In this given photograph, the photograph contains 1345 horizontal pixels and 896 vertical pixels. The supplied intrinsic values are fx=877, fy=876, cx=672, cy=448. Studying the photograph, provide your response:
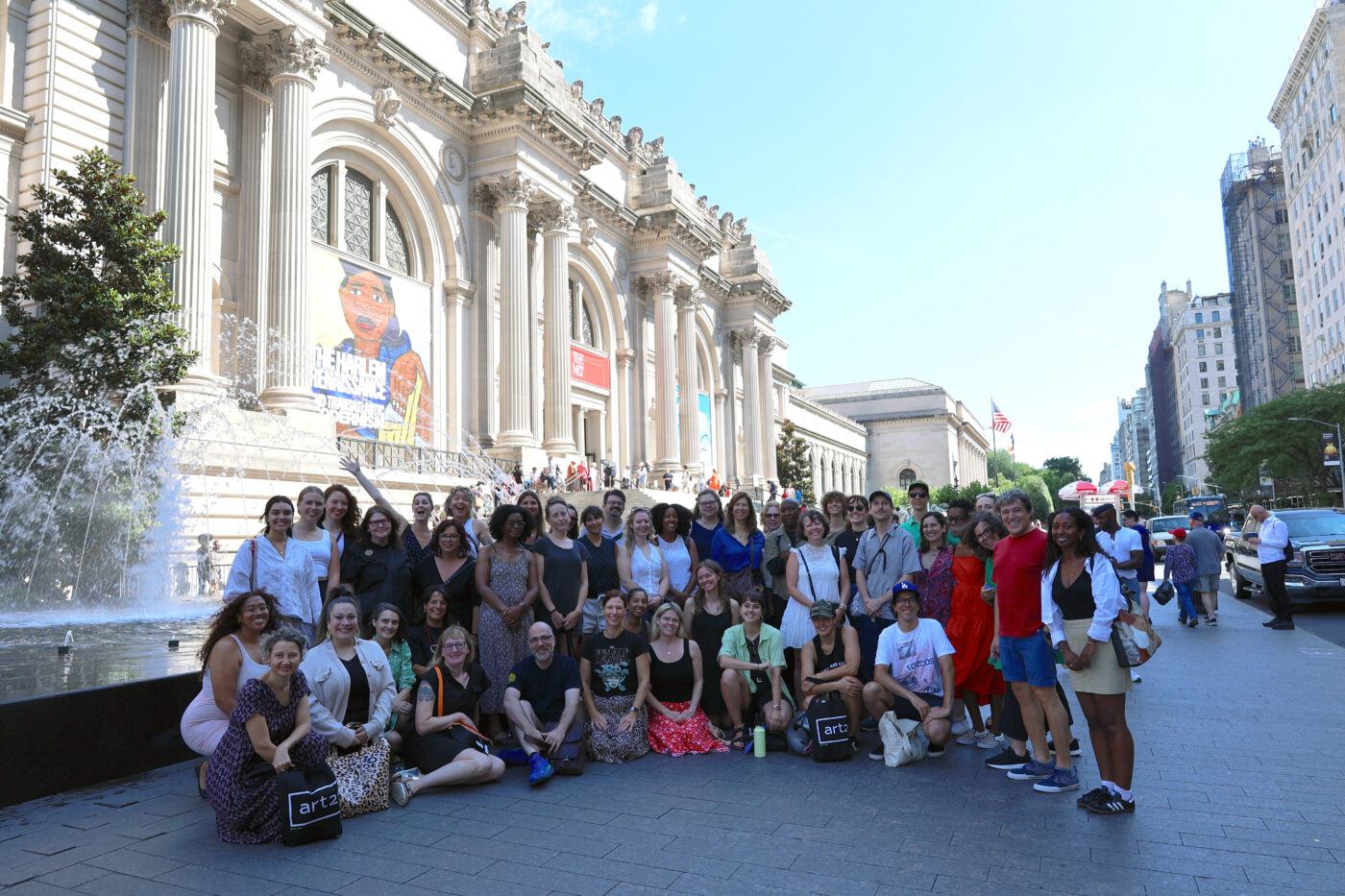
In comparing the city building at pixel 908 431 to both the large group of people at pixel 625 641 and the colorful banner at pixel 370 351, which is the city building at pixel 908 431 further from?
the large group of people at pixel 625 641

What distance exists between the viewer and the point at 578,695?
6172 millimetres

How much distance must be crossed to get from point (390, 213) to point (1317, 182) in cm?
6693

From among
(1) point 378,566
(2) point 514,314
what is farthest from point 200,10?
(1) point 378,566

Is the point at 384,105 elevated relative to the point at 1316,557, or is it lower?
elevated

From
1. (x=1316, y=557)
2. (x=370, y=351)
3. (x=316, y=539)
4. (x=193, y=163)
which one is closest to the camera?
(x=316, y=539)

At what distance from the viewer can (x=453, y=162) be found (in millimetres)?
26328

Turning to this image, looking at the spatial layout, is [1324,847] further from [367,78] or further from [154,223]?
[367,78]

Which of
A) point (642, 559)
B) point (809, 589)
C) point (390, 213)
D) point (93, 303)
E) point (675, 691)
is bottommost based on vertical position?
point (675, 691)

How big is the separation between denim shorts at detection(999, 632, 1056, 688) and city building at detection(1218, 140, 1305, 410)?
85.9 meters

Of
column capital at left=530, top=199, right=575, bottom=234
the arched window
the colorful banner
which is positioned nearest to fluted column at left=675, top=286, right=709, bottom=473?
column capital at left=530, top=199, right=575, bottom=234

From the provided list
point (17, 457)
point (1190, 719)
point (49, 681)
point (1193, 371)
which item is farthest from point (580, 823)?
point (1193, 371)

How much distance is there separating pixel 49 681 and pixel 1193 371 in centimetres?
12706

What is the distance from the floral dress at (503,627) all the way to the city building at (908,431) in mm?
85732

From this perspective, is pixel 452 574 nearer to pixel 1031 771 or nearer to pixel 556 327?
pixel 1031 771
